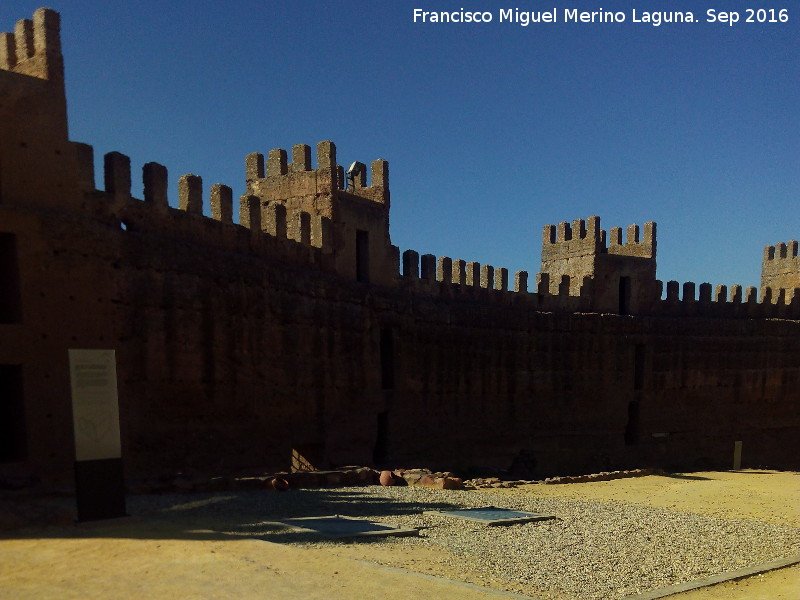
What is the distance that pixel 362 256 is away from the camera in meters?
18.3

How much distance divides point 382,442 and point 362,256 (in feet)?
14.8

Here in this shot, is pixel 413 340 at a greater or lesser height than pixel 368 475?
greater

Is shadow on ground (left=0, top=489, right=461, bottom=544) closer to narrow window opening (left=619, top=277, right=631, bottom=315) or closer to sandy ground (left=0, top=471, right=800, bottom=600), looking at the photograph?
sandy ground (left=0, top=471, right=800, bottom=600)

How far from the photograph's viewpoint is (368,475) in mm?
13000

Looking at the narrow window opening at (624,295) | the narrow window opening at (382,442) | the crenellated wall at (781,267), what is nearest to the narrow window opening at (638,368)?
the narrow window opening at (624,295)

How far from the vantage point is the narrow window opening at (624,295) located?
24.9 meters

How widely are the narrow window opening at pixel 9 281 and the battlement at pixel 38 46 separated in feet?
8.59

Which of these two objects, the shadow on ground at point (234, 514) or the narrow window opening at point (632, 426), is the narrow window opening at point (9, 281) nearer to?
the shadow on ground at point (234, 514)

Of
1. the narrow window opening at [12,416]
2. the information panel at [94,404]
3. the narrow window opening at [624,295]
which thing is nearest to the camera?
the information panel at [94,404]

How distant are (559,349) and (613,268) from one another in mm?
4051

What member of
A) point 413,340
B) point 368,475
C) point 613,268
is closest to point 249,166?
point 413,340

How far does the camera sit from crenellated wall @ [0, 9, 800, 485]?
10.6 m

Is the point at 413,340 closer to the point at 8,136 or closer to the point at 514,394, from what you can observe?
the point at 514,394

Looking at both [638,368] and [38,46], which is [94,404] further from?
[638,368]
